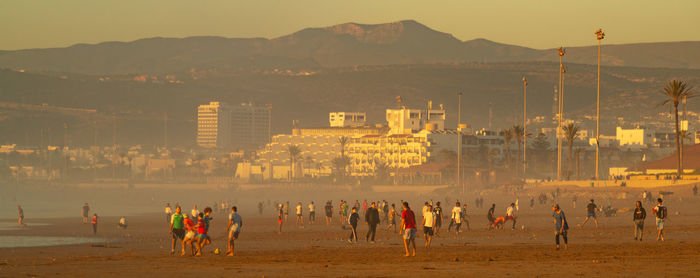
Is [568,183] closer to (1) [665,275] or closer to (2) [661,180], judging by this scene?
(2) [661,180]

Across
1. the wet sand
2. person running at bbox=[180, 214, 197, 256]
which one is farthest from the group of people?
the wet sand

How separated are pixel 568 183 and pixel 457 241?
63.8 m

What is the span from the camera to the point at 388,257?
31734mm

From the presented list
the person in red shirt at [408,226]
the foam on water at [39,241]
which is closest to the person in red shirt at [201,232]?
the person in red shirt at [408,226]

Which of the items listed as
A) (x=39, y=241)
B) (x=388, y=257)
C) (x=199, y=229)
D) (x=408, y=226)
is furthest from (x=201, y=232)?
(x=39, y=241)

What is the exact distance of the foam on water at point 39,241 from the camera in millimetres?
46562

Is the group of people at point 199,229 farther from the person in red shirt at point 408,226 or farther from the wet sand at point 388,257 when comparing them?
the person in red shirt at point 408,226

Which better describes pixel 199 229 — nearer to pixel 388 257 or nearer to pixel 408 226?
pixel 388 257

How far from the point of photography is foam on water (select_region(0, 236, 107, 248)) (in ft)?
153

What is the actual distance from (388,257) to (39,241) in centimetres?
2312

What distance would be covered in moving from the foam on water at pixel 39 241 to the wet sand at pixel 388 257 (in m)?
1.40

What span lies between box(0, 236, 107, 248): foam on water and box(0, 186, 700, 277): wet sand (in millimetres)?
1396

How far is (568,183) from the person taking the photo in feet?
336

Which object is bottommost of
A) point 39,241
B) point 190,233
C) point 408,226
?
point 39,241
